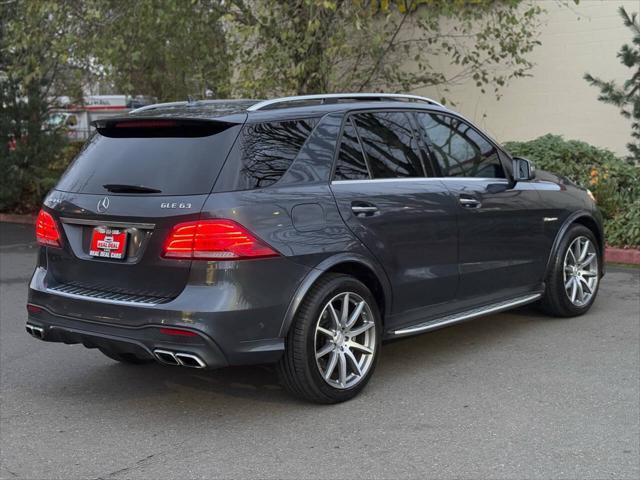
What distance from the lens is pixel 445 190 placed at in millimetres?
5621

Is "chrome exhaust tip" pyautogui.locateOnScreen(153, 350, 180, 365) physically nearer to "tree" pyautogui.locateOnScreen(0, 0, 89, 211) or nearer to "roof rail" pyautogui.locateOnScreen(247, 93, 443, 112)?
"roof rail" pyautogui.locateOnScreen(247, 93, 443, 112)

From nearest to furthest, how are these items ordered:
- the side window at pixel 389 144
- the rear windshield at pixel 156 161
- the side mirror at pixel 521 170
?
the rear windshield at pixel 156 161 < the side window at pixel 389 144 < the side mirror at pixel 521 170

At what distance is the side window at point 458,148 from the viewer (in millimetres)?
5773

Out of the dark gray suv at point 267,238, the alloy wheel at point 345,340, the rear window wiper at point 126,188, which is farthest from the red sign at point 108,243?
the alloy wheel at point 345,340

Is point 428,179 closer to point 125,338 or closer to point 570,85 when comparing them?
point 125,338

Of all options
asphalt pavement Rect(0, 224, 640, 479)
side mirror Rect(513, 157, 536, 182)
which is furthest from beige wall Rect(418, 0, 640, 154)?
asphalt pavement Rect(0, 224, 640, 479)

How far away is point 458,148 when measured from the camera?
235 inches

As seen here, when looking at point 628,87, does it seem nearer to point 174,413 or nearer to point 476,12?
point 476,12

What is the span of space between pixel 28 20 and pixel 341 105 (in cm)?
783

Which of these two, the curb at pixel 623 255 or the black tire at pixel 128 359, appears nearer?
the black tire at pixel 128 359

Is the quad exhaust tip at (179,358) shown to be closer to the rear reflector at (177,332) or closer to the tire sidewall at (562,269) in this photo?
the rear reflector at (177,332)

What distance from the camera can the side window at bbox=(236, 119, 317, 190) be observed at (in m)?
4.57

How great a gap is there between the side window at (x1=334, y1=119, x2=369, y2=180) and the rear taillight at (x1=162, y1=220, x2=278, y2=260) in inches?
34.3

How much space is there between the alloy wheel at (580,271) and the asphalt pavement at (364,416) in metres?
0.42
